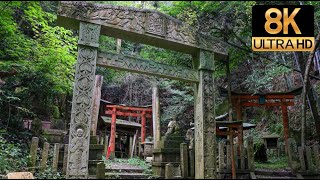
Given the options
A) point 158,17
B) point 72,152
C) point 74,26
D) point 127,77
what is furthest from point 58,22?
point 127,77

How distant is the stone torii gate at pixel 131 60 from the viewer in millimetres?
5430

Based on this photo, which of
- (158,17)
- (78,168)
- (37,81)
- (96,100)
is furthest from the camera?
(96,100)

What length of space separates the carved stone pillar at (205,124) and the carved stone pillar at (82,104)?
287cm

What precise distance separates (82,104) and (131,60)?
1578mm

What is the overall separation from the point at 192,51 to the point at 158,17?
1.45 metres

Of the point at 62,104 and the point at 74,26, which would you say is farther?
the point at 62,104

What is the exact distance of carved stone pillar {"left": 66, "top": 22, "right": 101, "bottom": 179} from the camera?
5258 mm

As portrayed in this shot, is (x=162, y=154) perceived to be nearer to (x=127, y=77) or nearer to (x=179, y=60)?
(x=179, y=60)

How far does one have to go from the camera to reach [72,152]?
17.2ft

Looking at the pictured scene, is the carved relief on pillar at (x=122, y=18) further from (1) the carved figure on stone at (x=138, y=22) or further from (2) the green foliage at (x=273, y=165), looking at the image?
(2) the green foliage at (x=273, y=165)

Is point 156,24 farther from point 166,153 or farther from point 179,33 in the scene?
point 166,153

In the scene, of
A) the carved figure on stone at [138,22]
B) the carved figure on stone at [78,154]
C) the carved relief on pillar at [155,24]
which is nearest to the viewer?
the carved figure on stone at [78,154]

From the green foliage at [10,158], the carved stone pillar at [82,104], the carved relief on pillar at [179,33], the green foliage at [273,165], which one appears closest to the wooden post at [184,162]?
the carved stone pillar at [82,104]

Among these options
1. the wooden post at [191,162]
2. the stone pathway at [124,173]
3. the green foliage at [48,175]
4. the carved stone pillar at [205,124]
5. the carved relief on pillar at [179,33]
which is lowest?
the stone pathway at [124,173]
